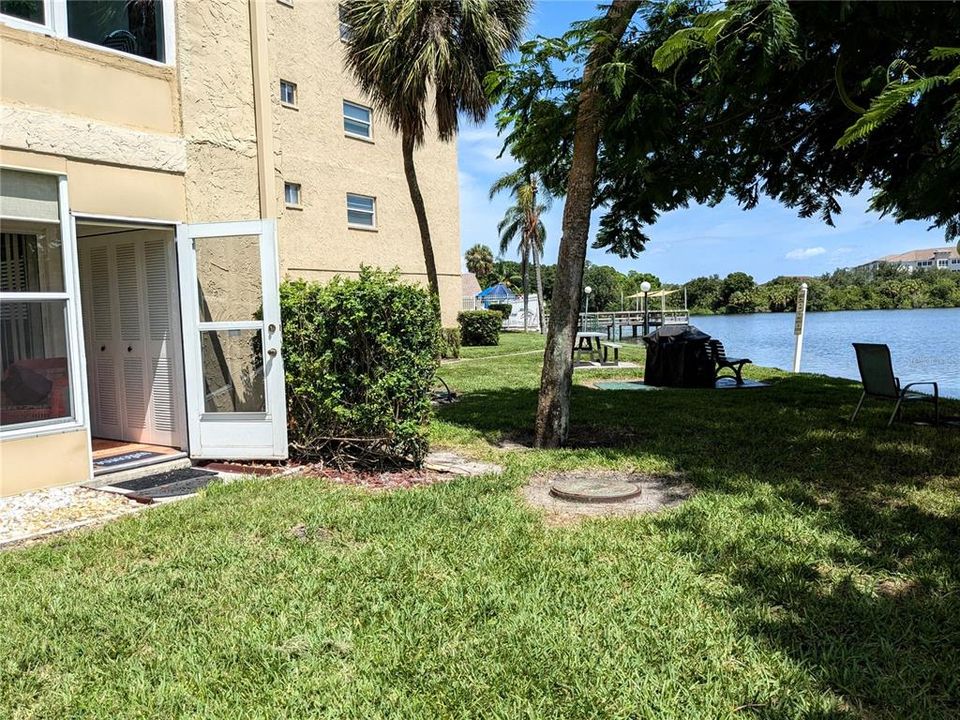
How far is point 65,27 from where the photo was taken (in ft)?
18.0

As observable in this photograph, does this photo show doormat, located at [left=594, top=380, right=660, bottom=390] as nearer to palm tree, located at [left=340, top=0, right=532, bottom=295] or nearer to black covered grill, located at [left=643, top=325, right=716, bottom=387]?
black covered grill, located at [left=643, top=325, right=716, bottom=387]

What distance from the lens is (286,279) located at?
22.2ft

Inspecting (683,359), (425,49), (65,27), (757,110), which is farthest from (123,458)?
(425,49)

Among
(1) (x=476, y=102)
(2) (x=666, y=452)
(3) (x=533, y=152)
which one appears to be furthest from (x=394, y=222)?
(2) (x=666, y=452)

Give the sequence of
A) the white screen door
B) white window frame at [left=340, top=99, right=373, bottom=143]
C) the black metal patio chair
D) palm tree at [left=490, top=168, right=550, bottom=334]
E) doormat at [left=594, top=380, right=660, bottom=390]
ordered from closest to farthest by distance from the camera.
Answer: the white screen door → the black metal patio chair → doormat at [left=594, top=380, right=660, bottom=390] → white window frame at [left=340, top=99, right=373, bottom=143] → palm tree at [left=490, top=168, right=550, bottom=334]

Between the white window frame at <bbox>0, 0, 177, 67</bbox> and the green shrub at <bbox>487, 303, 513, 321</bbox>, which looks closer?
the white window frame at <bbox>0, 0, 177, 67</bbox>

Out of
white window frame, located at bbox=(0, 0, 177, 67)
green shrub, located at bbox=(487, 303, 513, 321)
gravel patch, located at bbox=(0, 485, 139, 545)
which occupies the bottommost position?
gravel patch, located at bbox=(0, 485, 139, 545)

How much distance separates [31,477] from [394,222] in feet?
53.0

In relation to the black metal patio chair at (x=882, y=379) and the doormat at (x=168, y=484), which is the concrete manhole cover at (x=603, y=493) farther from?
the black metal patio chair at (x=882, y=379)

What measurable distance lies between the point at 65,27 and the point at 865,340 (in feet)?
74.8

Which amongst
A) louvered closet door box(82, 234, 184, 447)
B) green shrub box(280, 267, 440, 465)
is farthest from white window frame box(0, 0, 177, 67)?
green shrub box(280, 267, 440, 465)

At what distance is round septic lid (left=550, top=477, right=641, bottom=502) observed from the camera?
507cm

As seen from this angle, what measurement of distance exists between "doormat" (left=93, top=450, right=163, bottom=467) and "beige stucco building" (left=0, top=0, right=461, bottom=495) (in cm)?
4

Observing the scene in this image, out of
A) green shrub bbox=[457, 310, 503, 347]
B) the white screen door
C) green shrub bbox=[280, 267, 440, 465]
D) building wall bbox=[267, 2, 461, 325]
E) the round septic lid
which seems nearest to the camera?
the round septic lid
